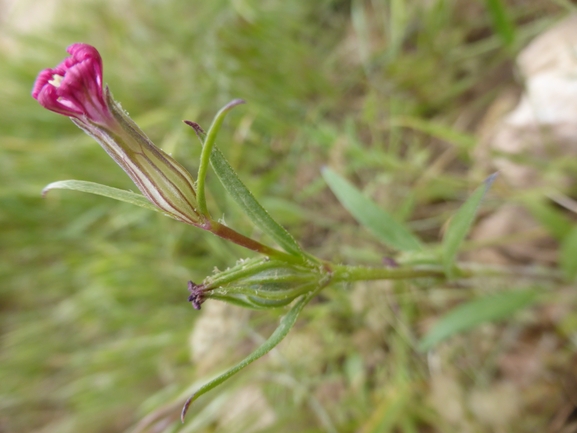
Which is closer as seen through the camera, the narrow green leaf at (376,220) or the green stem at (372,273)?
the green stem at (372,273)

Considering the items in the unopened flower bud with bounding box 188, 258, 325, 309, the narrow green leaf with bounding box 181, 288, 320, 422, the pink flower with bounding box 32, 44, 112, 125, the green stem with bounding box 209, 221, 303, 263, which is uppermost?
the pink flower with bounding box 32, 44, 112, 125

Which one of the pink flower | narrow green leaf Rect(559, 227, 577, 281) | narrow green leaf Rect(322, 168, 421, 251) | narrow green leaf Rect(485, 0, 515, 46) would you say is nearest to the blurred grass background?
narrow green leaf Rect(485, 0, 515, 46)

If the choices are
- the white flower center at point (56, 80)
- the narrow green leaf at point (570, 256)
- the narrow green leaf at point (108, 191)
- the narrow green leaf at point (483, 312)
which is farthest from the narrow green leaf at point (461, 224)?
the white flower center at point (56, 80)

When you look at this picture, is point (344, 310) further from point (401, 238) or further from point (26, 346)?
point (26, 346)

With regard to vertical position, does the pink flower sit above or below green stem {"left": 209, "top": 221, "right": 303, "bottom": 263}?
above

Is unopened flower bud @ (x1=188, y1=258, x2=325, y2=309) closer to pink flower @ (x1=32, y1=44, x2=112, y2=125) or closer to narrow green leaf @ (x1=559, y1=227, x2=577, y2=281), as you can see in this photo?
pink flower @ (x1=32, y1=44, x2=112, y2=125)

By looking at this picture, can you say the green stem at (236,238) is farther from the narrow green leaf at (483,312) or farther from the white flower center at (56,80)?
the narrow green leaf at (483,312)

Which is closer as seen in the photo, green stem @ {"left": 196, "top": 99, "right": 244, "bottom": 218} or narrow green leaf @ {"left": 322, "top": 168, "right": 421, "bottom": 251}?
green stem @ {"left": 196, "top": 99, "right": 244, "bottom": 218}

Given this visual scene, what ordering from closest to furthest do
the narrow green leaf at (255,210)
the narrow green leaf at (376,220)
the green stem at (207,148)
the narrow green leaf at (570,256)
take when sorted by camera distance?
the green stem at (207,148) → the narrow green leaf at (255,210) → the narrow green leaf at (376,220) → the narrow green leaf at (570,256)

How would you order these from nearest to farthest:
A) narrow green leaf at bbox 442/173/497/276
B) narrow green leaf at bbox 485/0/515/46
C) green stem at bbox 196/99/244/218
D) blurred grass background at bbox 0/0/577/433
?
green stem at bbox 196/99/244/218 → narrow green leaf at bbox 442/173/497/276 → narrow green leaf at bbox 485/0/515/46 → blurred grass background at bbox 0/0/577/433
